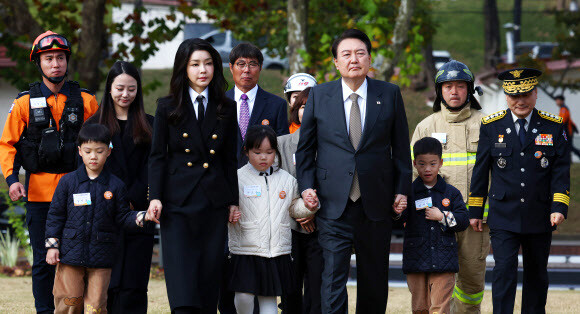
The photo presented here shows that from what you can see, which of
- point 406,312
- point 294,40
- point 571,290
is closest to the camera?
point 406,312

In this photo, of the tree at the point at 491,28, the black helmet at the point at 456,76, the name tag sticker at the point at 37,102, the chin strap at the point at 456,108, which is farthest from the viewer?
the tree at the point at 491,28

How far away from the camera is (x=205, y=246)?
6000 mm

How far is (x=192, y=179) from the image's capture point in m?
5.90

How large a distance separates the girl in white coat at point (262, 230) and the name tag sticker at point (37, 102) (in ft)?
5.59

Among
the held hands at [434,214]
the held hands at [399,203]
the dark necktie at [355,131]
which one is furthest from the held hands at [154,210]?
the held hands at [434,214]

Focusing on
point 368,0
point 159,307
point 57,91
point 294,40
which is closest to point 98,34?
point 294,40

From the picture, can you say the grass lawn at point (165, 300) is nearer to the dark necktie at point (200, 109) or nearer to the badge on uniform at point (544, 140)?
the badge on uniform at point (544, 140)

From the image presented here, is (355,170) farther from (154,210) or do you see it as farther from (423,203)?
(154,210)

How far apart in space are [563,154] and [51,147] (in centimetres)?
410

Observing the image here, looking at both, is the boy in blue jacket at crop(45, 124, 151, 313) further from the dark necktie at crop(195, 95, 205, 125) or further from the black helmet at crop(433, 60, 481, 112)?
the black helmet at crop(433, 60, 481, 112)

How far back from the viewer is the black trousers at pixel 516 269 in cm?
677

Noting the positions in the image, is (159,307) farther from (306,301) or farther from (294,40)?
Answer: (294,40)

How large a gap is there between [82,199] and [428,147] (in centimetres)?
274

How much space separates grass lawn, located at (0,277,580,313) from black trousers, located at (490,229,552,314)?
202cm
